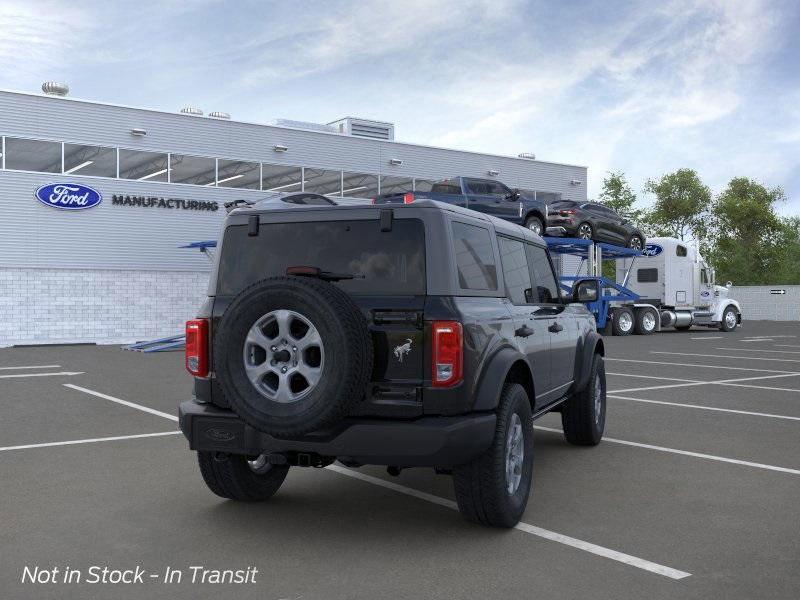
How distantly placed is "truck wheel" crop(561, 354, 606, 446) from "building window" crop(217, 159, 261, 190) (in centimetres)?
2329

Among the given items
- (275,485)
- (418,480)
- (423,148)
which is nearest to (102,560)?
(275,485)

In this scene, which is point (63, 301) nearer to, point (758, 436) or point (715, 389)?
point (715, 389)

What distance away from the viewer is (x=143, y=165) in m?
27.8

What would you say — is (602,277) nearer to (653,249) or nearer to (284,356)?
(653,249)

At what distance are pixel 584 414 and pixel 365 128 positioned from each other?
1081 inches

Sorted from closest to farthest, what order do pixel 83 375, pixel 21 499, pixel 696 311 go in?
pixel 21 499 → pixel 83 375 → pixel 696 311

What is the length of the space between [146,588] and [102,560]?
A: 21.1 inches

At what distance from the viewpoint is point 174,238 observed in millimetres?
28312

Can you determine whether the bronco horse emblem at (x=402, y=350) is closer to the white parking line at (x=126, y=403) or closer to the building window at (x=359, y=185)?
the white parking line at (x=126, y=403)

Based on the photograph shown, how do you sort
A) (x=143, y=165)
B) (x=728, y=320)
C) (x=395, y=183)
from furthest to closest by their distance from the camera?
(x=728, y=320), (x=395, y=183), (x=143, y=165)

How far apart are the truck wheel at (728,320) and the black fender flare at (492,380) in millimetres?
30603

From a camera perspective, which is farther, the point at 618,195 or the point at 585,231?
the point at 618,195

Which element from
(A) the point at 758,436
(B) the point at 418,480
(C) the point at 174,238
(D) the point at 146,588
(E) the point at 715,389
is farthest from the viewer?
(C) the point at 174,238

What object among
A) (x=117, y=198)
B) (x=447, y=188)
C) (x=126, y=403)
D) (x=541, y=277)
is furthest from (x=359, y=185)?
(x=541, y=277)
